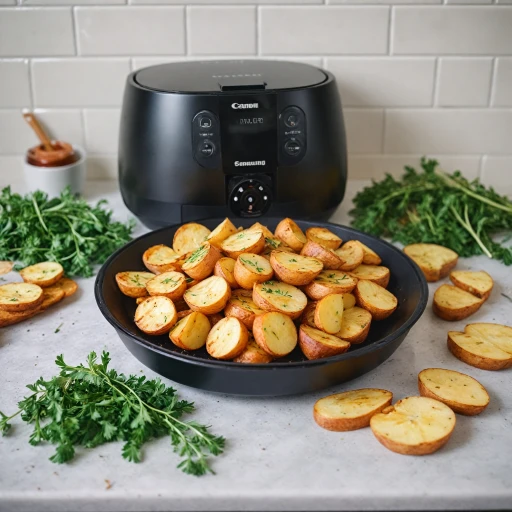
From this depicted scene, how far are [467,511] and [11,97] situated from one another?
132cm

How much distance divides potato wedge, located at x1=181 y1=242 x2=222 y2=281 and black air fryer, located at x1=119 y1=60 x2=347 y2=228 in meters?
0.27

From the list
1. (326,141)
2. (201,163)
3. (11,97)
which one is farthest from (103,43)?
(326,141)

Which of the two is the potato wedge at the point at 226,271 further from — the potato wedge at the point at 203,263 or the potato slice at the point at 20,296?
the potato slice at the point at 20,296

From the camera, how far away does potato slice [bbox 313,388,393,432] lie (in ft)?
2.70

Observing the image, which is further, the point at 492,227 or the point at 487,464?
the point at 492,227

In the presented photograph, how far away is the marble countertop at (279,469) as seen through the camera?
73 centimetres

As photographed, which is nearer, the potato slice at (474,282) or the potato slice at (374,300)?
the potato slice at (374,300)

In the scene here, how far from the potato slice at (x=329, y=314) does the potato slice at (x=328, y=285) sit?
0.02 m

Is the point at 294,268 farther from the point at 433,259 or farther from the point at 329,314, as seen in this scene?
the point at 433,259

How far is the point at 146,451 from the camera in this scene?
0.79m

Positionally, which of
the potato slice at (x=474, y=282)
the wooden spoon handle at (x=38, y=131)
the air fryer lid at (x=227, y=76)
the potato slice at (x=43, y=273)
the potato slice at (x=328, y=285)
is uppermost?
the air fryer lid at (x=227, y=76)

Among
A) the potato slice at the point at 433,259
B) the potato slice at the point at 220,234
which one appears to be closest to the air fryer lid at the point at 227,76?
the potato slice at the point at 220,234

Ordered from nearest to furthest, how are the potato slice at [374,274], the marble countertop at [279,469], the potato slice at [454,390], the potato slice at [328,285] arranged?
the marble countertop at [279,469], the potato slice at [454,390], the potato slice at [328,285], the potato slice at [374,274]

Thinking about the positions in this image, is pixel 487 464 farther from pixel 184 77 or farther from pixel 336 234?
pixel 184 77
